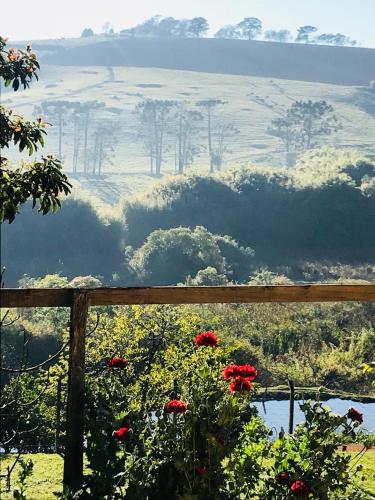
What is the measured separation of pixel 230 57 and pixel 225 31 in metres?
18.8

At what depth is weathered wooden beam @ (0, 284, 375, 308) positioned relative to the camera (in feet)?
11.6

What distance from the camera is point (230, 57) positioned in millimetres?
115875

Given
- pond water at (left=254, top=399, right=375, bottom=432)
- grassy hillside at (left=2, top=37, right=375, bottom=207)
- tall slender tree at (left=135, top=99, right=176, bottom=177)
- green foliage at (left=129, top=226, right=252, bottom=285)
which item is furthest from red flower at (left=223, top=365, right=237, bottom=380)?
tall slender tree at (left=135, top=99, right=176, bottom=177)

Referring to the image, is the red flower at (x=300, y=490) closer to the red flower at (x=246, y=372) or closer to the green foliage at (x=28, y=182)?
the red flower at (x=246, y=372)

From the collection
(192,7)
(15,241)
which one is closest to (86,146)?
(15,241)

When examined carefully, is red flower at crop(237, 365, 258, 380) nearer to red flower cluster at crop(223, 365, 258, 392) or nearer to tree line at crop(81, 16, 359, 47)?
red flower cluster at crop(223, 365, 258, 392)

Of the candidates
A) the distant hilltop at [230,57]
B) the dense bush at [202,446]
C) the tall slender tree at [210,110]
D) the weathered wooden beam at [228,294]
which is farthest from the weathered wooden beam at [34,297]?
the distant hilltop at [230,57]

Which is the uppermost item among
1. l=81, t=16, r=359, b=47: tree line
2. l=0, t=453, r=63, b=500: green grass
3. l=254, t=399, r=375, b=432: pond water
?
l=81, t=16, r=359, b=47: tree line

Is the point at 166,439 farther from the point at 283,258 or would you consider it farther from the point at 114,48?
the point at 114,48

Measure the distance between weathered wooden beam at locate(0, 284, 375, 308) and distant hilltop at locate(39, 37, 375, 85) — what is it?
10767 centimetres

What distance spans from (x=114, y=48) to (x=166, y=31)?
42.8ft

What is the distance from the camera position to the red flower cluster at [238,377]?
138 inches

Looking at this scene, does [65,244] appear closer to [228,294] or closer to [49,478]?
[49,478]

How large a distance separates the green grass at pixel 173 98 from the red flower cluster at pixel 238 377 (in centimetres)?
7417
